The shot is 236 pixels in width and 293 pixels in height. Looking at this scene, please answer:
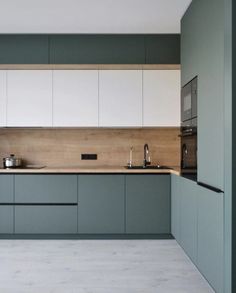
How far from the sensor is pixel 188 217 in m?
4.07

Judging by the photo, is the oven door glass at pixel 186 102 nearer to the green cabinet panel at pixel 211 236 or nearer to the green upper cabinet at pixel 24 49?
the green cabinet panel at pixel 211 236

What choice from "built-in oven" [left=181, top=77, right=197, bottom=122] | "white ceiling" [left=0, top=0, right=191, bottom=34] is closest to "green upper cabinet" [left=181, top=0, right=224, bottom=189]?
"built-in oven" [left=181, top=77, right=197, bottom=122]

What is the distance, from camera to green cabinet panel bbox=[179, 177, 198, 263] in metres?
3.79

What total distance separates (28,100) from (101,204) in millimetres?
1583

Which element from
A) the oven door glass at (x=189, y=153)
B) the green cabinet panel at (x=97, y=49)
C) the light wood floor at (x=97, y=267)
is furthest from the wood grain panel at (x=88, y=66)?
the light wood floor at (x=97, y=267)

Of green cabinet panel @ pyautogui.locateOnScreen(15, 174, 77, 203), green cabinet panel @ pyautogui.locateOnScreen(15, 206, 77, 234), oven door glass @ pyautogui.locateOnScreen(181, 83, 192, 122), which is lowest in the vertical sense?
Answer: green cabinet panel @ pyautogui.locateOnScreen(15, 206, 77, 234)

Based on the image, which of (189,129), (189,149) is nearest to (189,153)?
(189,149)

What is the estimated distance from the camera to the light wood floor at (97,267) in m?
3.38

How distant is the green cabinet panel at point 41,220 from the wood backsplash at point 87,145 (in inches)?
33.5

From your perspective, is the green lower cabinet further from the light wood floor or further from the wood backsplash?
the wood backsplash

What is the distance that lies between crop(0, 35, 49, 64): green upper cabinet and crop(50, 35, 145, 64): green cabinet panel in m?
0.11

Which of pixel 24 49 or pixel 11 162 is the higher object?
pixel 24 49

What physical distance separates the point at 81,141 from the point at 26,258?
1933 mm

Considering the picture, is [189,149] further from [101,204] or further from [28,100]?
[28,100]
